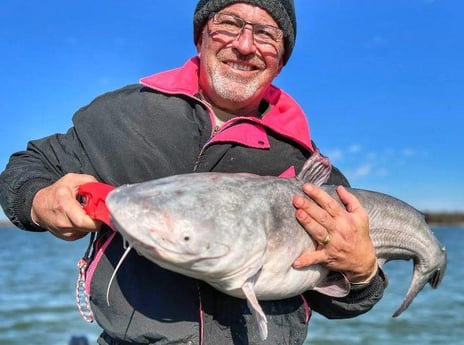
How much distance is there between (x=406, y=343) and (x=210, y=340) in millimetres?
9083

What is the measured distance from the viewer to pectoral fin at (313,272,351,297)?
3240mm

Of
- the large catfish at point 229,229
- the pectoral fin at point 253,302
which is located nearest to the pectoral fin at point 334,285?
the large catfish at point 229,229

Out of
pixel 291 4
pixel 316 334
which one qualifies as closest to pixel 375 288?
pixel 291 4

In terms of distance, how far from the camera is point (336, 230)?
2971mm

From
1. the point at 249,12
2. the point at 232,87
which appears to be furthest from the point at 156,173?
the point at 249,12

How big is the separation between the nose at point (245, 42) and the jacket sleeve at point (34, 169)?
3.57ft

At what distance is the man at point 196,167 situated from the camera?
9.66ft

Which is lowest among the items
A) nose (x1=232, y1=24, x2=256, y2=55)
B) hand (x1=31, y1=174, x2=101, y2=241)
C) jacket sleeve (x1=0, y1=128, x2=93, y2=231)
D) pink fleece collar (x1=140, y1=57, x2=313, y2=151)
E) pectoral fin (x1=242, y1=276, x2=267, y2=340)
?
pectoral fin (x1=242, y1=276, x2=267, y2=340)

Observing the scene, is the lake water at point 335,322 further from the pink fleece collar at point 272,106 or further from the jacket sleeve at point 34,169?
the pink fleece collar at point 272,106

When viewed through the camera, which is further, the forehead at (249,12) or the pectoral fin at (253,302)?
the forehead at (249,12)

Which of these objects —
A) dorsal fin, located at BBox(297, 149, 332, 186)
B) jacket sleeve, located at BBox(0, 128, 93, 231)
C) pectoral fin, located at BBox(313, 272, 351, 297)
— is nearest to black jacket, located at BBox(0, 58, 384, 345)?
jacket sleeve, located at BBox(0, 128, 93, 231)

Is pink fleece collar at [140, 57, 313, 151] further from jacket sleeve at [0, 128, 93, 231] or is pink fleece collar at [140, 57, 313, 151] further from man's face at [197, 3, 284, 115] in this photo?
jacket sleeve at [0, 128, 93, 231]

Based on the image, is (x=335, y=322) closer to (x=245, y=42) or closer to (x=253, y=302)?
(x=245, y=42)

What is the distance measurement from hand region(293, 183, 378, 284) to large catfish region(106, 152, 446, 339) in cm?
5
